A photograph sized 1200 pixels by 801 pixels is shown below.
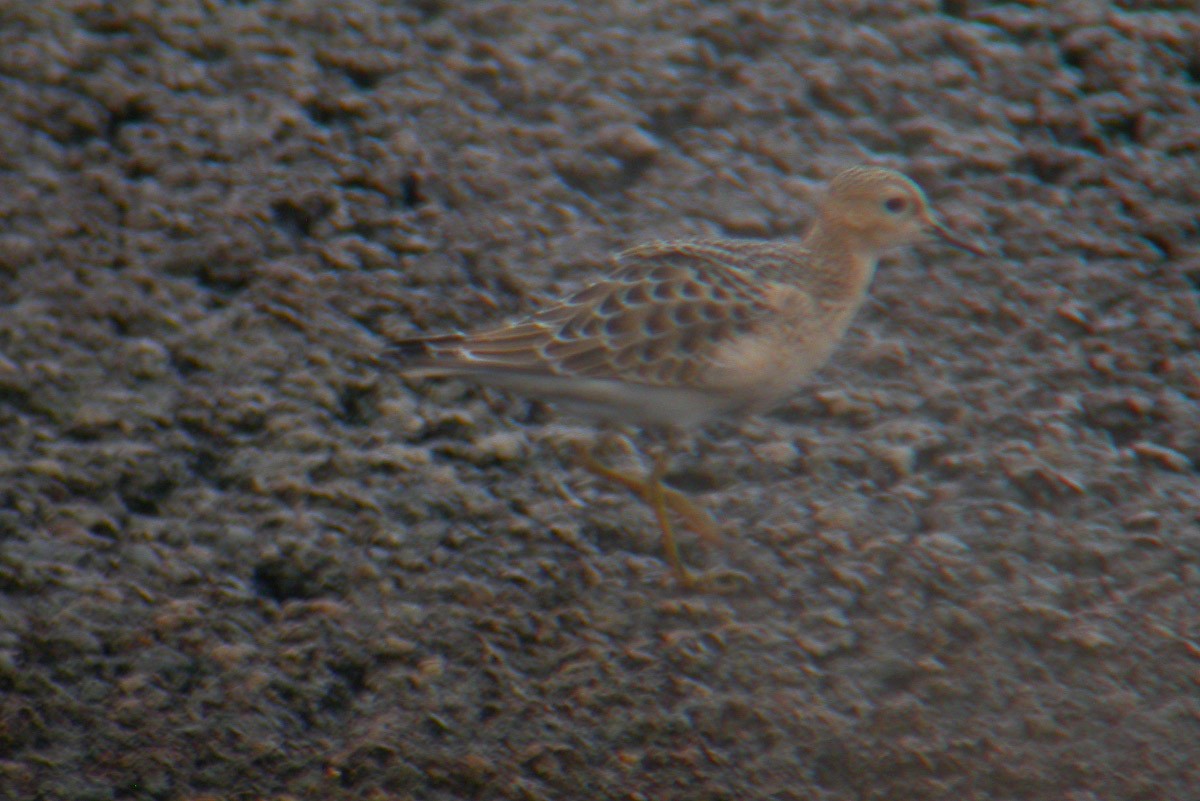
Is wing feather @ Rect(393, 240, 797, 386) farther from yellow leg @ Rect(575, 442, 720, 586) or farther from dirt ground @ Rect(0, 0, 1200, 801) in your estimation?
dirt ground @ Rect(0, 0, 1200, 801)

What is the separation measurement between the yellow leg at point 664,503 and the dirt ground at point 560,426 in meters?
0.07

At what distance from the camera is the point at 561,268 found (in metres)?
5.23

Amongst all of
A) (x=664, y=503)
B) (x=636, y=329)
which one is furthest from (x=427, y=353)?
(x=664, y=503)

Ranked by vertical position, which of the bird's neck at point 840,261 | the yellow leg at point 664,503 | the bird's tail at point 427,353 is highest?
the bird's neck at point 840,261

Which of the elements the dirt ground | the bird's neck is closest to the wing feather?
the bird's neck

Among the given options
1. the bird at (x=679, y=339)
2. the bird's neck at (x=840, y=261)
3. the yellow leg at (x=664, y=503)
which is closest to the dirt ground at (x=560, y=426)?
the yellow leg at (x=664, y=503)

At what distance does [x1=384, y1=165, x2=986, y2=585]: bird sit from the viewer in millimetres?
4180

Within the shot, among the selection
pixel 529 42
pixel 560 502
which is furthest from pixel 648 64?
pixel 560 502

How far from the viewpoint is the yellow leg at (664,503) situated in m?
4.28

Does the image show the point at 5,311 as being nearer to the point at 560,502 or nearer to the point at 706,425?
the point at 560,502

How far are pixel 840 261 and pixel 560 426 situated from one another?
3.52 ft

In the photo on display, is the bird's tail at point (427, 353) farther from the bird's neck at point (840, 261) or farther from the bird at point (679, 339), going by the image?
the bird's neck at point (840, 261)

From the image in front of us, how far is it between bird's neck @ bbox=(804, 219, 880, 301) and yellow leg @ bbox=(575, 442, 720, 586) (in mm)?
764

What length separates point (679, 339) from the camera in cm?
420
